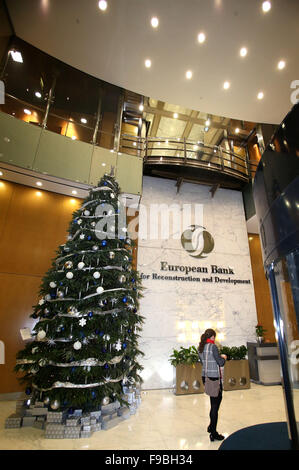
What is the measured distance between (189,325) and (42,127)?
6.83m

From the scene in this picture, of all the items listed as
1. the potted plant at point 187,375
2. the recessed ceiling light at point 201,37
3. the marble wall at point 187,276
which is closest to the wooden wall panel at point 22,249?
the marble wall at point 187,276

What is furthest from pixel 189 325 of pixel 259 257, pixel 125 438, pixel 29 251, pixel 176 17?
pixel 176 17

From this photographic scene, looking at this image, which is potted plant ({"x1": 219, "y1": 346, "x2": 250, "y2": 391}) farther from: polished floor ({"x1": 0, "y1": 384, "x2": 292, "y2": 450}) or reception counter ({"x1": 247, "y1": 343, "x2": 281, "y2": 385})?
reception counter ({"x1": 247, "y1": 343, "x2": 281, "y2": 385})

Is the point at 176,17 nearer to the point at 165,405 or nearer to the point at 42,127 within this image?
the point at 42,127

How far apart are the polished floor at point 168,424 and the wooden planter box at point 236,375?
287 mm

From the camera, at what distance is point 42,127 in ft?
18.6

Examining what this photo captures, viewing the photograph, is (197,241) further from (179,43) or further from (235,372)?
(179,43)

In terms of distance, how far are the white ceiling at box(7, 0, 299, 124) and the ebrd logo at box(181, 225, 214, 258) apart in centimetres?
409

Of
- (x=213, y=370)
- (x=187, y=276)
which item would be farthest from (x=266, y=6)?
(x=213, y=370)

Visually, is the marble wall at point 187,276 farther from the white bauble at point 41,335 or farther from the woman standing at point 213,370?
the white bauble at point 41,335

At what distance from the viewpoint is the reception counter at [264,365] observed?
5.46 meters

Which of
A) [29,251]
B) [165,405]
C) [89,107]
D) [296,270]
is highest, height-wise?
[89,107]

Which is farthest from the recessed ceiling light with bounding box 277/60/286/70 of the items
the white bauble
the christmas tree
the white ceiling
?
the white bauble

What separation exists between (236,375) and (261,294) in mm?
3427
